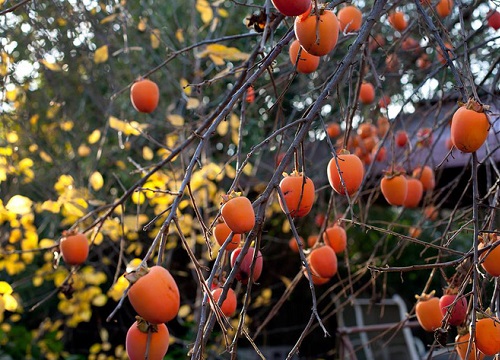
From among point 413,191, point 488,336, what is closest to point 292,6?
point 488,336

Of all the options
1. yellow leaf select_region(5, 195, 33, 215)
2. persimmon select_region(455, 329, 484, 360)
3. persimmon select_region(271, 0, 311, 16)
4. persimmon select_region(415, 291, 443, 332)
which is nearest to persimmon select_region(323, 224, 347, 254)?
persimmon select_region(415, 291, 443, 332)

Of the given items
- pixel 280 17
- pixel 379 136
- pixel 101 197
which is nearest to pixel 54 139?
pixel 101 197

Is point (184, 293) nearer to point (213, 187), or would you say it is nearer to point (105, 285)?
point (105, 285)

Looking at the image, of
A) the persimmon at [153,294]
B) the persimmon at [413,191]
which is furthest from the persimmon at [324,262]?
the persimmon at [153,294]

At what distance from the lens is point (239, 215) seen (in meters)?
0.87

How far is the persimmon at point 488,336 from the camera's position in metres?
0.96

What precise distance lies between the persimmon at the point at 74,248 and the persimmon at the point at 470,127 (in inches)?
32.6

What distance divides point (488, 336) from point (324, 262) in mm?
466

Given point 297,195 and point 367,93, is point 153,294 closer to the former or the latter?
point 297,195

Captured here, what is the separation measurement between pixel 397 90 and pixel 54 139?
215 centimetres

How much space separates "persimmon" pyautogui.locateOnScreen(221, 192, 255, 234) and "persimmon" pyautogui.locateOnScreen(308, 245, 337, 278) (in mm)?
533

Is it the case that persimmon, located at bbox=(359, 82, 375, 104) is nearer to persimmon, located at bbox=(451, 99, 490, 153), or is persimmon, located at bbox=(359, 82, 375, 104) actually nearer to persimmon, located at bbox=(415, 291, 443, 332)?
persimmon, located at bbox=(415, 291, 443, 332)

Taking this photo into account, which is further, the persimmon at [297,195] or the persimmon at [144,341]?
the persimmon at [297,195]

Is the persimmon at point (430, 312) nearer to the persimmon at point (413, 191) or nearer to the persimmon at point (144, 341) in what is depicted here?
the persimmon at point (413, 191)
